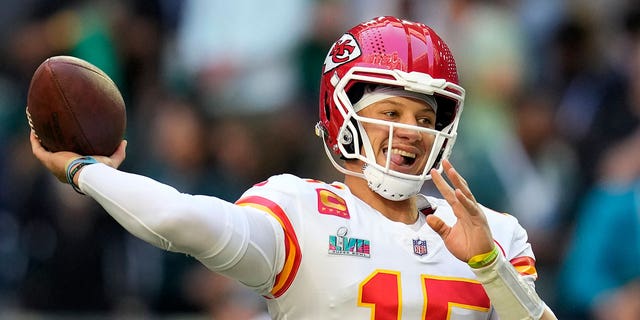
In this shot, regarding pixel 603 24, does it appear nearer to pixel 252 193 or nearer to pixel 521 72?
pixel 521 72

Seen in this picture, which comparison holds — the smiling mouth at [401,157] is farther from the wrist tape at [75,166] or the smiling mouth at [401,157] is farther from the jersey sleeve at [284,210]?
the wrist tape at [75,166]

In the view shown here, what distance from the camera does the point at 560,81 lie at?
8859mm

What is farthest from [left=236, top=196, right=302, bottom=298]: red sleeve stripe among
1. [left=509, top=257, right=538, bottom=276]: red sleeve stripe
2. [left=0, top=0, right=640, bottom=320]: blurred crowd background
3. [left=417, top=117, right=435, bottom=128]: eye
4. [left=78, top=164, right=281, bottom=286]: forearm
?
[left=0, top=0, right=640, bottom=320]: blurred crowd background

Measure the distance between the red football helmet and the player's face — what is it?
3 centimetres

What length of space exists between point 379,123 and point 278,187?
0.37m

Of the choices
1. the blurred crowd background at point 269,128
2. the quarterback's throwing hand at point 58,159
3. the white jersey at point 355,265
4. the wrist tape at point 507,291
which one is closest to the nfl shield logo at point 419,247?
the white jersey at point 355,265

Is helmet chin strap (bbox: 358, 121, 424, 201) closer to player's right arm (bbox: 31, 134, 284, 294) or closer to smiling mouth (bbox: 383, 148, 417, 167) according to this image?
smiling mouth (bbox: 383, 148, 417, 167)

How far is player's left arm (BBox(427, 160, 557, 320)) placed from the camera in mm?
3850

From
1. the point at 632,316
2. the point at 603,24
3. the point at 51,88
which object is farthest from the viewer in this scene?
the point at 603,24

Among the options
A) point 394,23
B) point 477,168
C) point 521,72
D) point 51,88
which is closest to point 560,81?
point 521,72

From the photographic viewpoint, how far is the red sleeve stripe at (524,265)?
425cm

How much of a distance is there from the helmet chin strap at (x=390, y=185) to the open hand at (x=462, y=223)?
28cm

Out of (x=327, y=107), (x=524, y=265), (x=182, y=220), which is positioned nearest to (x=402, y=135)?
(x=327, y=107)

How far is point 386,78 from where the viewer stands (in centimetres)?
418
